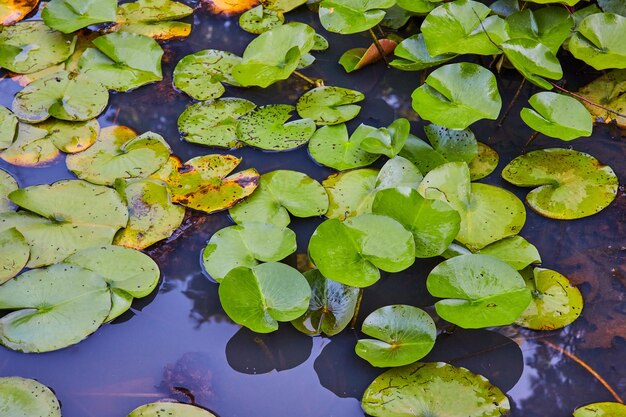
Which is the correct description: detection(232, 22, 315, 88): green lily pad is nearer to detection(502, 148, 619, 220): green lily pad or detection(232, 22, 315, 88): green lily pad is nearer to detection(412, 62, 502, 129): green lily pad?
detection(412, 62, 502, 129): green lily pad

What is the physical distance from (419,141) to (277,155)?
0.48 meters

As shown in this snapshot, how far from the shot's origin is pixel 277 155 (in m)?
2.02

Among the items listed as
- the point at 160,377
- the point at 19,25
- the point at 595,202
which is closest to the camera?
the point at 160,377

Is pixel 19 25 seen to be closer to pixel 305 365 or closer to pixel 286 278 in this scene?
pixel 286 278

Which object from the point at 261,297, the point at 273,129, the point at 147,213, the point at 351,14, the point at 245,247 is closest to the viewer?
the point at 261,297

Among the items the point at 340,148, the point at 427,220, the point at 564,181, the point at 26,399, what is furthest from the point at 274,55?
the point at 26,399

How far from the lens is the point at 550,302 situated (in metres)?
1.65

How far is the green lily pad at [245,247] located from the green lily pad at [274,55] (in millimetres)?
625

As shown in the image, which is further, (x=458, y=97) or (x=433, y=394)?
(x=458, y=97)

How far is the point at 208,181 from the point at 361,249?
59 centimetres

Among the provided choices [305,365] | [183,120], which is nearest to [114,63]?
[183,120]

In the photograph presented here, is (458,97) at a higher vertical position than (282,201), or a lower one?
higher

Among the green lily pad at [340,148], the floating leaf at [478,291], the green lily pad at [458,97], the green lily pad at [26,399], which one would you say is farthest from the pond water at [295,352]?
the green lily pad at [458,97]

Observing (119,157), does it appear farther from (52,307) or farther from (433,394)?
(433,394)
